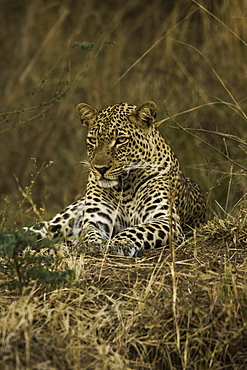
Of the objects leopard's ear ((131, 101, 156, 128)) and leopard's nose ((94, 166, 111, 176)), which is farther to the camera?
leopard's ear ((131, 101, 156, 128))

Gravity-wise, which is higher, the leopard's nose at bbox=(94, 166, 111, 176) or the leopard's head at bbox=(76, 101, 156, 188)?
the leopard's head at bbox=(76, 101, 156, 188)

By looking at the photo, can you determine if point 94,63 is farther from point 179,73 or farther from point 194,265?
point 194,265

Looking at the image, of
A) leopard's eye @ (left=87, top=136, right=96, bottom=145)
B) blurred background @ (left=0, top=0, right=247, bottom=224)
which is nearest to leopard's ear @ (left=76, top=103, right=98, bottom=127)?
leopard's eye @ (left=87, top=136, right=96, bottom=145)

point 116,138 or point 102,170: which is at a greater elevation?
point 116,138

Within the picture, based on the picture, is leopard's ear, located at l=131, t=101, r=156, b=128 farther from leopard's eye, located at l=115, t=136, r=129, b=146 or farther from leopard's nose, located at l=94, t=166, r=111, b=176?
leopard's nose, located at l=94, t=166, r=111, b=176

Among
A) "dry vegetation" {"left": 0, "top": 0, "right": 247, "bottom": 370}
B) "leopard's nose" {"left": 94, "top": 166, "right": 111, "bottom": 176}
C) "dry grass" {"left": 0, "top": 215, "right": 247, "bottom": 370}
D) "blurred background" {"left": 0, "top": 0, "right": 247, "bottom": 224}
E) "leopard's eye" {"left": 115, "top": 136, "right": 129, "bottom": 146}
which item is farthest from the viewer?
"blurred background" {"left": 0, "top": 0, "right": 247, "bottom": 224}

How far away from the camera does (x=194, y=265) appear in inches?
217

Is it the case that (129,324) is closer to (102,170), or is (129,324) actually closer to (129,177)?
(102,170)

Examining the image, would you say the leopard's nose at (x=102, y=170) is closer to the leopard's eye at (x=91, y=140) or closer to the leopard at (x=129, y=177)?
the leopard at (x=129, y=177)

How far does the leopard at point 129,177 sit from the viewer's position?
7.02 meters

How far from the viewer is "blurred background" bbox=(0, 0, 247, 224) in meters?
10.3

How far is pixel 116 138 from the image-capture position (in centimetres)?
712

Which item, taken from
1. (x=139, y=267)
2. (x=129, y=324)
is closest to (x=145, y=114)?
(x=139, y=267)

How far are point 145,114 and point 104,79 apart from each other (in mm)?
5095
